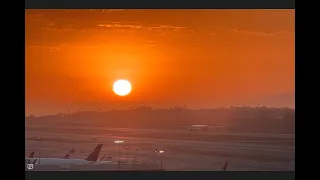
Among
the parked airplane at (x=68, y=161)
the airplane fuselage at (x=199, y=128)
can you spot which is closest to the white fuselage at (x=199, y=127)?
the airplane fuselage at (x=199, y=128)

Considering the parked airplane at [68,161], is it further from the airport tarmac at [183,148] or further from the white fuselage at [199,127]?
the white fuselage at [199,127]

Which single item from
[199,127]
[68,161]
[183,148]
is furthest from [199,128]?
[68,161]

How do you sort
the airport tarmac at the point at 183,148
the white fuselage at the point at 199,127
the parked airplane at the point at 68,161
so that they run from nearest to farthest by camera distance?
the parked airplane at the point at 68,161 < the airport tarmac at the point at 183,148 < the white fuselage at the point at 199,127

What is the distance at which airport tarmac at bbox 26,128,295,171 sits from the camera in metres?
25.5

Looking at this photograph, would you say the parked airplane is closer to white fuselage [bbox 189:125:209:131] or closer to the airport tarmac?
the airport tarmac

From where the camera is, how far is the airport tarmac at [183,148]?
83.6 feet

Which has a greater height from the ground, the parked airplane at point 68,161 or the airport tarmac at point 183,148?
the airport tarmac at point 183,148

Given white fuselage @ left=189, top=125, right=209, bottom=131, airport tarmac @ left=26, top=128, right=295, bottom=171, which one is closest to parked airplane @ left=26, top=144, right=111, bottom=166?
airport tarmac @ left=26, top=128, right=295, bottom=171

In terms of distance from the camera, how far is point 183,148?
100ft
